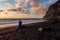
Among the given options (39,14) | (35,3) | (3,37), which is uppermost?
(35,3)

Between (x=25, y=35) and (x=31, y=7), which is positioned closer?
(x=25, y=35)

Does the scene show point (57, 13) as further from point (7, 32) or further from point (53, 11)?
point (7, 32)

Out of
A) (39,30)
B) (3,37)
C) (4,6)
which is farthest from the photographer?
(4,6)

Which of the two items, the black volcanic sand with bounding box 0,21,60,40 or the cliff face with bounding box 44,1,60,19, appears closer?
the black volcanic sand with bounding box 0,21,60,40

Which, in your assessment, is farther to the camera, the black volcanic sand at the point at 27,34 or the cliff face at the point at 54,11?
the cliff face at the point at 54,11

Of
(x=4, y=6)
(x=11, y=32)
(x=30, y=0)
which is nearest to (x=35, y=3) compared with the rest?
(x=30, y=0)

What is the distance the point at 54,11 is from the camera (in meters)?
6.67

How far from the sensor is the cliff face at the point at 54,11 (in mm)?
6609

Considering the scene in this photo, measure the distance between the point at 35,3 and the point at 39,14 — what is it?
1.42 ft

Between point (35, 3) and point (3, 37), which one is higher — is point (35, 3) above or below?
above

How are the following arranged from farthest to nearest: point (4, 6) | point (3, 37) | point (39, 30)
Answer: point (4, 6) → point (39, 30) → point (3, 37)

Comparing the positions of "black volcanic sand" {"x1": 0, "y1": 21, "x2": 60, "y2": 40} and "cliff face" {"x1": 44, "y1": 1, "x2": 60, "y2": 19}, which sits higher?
"cliff face" {"x1": 44, "y1": 1, "x2": 60, "y2": 19}

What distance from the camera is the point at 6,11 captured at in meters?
6.58

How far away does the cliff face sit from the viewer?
260 inches
